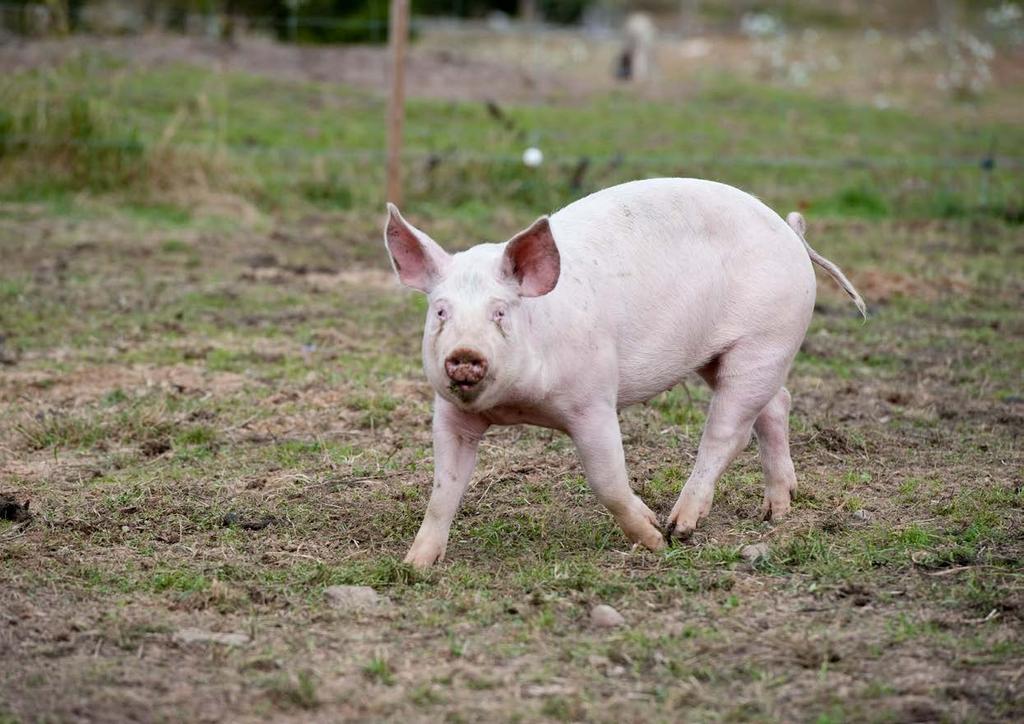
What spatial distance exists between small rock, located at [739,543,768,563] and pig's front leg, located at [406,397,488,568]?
86cm

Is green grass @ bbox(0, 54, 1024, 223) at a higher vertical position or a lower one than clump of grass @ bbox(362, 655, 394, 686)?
higher

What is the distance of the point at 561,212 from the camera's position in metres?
4.48

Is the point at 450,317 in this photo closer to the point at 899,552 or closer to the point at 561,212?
the point at 561,212

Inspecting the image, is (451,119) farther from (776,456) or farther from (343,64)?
(776,456)

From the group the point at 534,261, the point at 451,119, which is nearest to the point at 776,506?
the point at 534,261

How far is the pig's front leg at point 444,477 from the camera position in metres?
4.10

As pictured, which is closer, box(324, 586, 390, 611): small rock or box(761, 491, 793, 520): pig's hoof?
box(324, 586, 390, 611): small rock

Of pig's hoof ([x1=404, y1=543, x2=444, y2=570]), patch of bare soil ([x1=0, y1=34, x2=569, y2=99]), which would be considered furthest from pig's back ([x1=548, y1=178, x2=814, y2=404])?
patch of bare soil ([x1=0, y1=34, x2=569, y2=99])

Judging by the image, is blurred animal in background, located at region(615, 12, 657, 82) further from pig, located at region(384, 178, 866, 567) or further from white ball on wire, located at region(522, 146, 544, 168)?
pig, located at region(384, 178, 866, 567)

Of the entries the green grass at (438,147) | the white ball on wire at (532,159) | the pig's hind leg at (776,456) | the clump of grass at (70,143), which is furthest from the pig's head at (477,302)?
the clump of grass at (70,143)


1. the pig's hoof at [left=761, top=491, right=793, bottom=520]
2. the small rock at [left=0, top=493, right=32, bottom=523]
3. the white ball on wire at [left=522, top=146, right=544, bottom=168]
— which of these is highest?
the white ball on wire at [left=522, top=146, right=544, bottom=168]

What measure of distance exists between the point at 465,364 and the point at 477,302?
0.22 metres

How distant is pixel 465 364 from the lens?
3.64 metres

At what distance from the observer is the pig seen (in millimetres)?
3820
